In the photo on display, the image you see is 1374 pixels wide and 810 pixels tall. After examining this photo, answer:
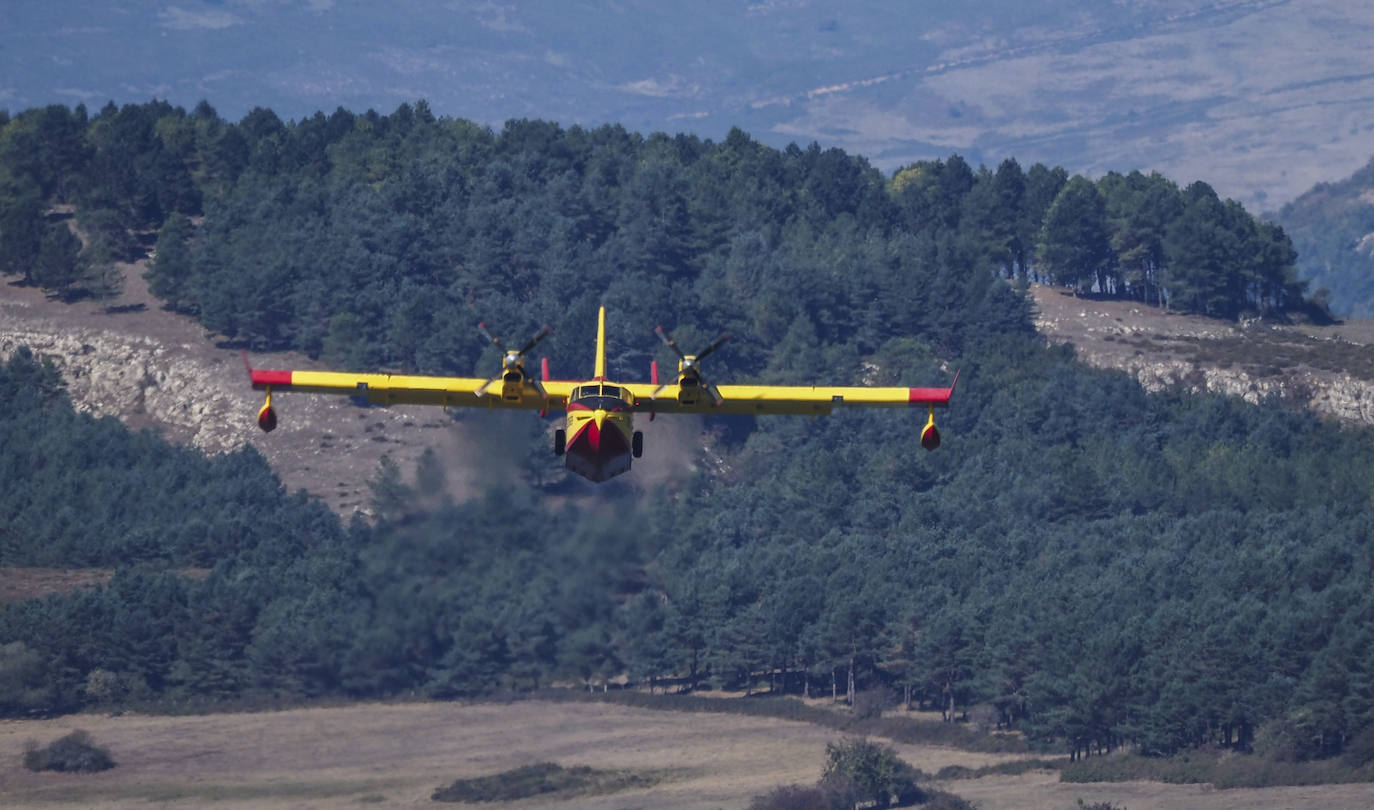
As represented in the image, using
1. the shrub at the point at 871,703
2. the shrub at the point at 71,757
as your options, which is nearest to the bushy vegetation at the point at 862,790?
the shrub at the point at 871,703

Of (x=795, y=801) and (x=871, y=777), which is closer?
(x=795, y=801)

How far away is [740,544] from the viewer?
126 meters

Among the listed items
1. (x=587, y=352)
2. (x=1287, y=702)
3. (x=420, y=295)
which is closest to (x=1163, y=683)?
(x=1287, y=702)

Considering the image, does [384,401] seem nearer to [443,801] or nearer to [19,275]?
[443,801]

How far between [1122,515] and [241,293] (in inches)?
3070

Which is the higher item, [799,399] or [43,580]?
[799,399]

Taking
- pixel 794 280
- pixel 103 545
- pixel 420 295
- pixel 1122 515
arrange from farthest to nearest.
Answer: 1. pixel 794 280
2. pixel 420 295
3. pixel 1122 515
4. pixel 103 545

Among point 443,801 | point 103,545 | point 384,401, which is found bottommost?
point 443,801

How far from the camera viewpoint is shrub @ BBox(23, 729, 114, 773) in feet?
372

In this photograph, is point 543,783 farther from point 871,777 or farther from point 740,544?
point 740,544

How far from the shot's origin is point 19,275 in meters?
196

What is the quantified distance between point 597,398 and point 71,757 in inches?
2443

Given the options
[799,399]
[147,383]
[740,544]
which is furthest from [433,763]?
[147,383]

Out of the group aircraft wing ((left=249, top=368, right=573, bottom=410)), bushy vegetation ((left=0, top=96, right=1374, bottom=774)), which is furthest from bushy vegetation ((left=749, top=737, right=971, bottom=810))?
aircraft wing ((left=249, top=368, right=573, bottom=410))
